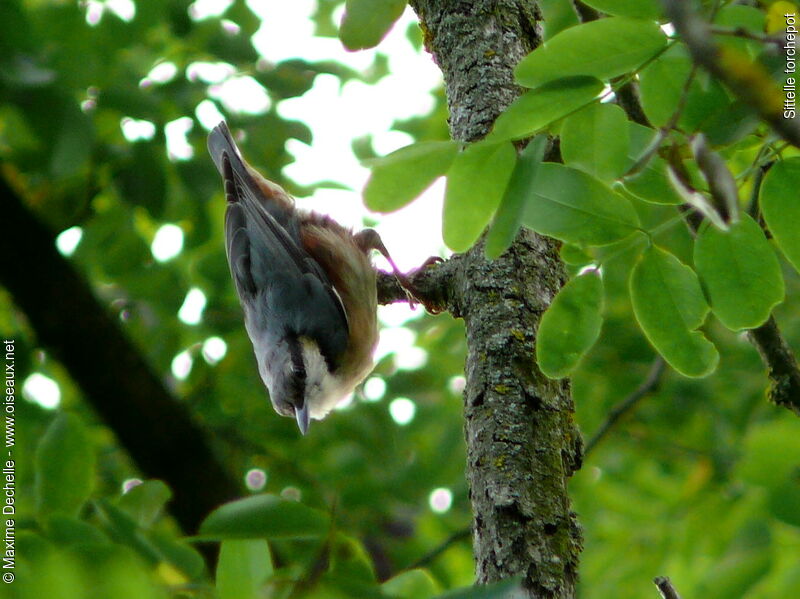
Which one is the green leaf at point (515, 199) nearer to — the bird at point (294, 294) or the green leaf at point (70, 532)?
the green leaf at point (70, 532)

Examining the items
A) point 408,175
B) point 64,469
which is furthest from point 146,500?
point 408,175

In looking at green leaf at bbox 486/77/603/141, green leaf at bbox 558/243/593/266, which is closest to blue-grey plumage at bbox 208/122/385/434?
green leaf at bbox 558/243/593/266

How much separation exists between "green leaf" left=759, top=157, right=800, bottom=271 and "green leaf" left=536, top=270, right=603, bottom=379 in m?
0.31

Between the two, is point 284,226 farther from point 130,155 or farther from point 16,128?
point 16,128

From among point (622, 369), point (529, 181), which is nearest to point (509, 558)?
point (529, 181)

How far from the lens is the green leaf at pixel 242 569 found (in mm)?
1270

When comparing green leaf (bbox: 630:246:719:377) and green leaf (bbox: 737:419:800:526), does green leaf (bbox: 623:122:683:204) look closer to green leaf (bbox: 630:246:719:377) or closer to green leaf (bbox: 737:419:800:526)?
green leaf (bbox: 630:246:719:377)

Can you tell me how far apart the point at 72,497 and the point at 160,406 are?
8.49 feet

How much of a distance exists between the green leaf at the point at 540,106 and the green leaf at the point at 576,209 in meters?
0.13

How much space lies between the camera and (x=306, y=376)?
3510 millimetres

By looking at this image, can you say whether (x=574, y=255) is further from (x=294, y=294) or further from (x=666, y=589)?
(x=294, y=294)

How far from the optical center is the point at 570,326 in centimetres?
160

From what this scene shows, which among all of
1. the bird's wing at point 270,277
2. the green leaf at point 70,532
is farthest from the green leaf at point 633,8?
the bird's wing at point 270,277

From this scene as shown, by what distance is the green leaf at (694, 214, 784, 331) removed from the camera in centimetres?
151
